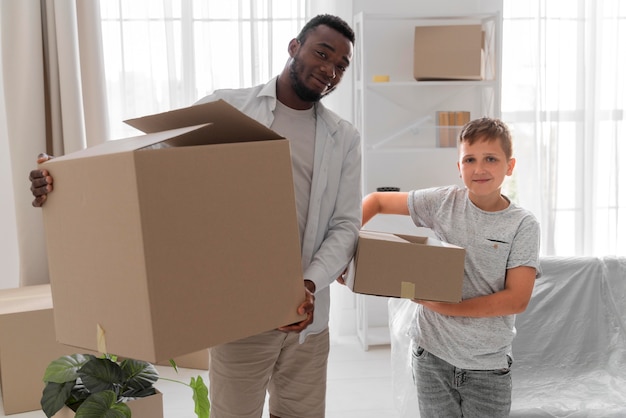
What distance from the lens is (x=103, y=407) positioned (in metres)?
1.80

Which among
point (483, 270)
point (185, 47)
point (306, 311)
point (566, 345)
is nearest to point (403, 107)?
point (185, 47)

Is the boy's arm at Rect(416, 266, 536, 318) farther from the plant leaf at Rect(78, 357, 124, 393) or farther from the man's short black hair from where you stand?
the plant leaf at Rect(78, 357, 124, 393)

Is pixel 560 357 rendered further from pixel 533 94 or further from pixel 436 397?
pixel 533 94

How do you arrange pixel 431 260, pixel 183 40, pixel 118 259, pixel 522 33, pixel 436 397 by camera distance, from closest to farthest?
pixel 118 259 → pixel 431 260 → pixel 436 397 → pixel 183 40 → pixel 522 33

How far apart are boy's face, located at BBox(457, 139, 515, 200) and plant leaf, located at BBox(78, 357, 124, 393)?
3.60 ft

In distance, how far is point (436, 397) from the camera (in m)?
1.70

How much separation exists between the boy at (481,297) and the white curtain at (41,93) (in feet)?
6.72

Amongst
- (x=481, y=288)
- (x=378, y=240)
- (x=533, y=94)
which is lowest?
(x=481, y=288)

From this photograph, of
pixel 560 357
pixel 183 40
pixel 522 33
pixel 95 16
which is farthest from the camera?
pixel 522 33

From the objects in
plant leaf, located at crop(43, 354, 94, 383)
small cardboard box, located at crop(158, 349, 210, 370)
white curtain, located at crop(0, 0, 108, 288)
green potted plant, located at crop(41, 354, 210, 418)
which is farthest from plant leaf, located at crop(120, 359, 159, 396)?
white curtain, located at crop(0, 0, 108, 288)

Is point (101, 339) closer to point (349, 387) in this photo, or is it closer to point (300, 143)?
point (300, 143)

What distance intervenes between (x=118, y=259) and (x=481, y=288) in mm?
924

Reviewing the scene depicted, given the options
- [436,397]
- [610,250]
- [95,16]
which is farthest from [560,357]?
[95,16]

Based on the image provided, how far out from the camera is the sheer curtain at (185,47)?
3357 mm
